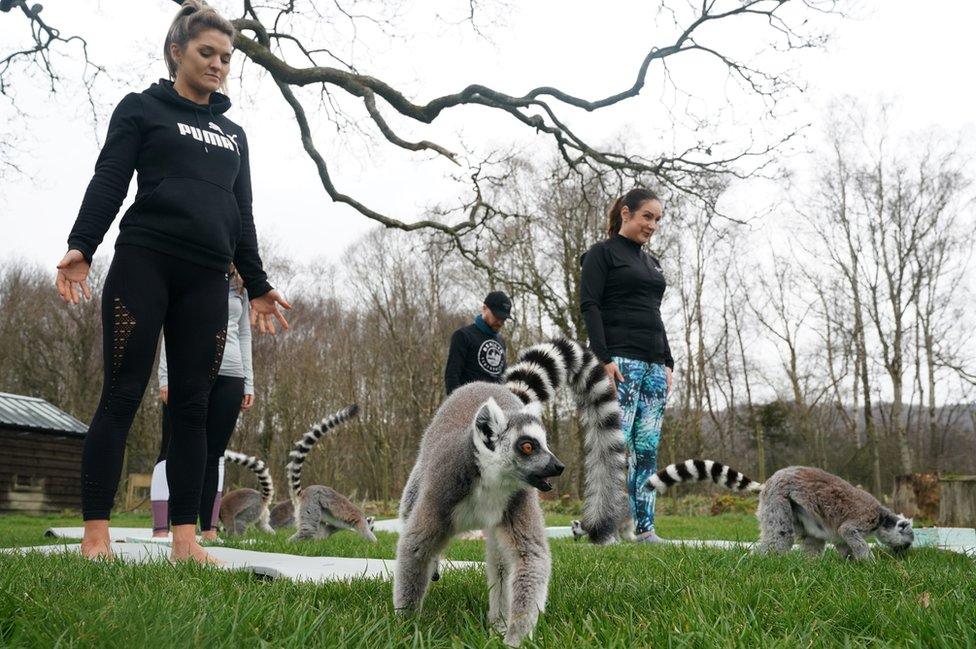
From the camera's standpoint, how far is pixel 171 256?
3773mm

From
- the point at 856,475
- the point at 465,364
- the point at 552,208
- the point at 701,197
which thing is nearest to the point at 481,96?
the point at 701,197

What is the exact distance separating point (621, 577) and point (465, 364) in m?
4.48

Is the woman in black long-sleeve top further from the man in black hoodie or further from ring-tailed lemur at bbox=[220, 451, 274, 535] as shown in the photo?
ring-tailed lemur at bbox=[220, 451, 274, 535]

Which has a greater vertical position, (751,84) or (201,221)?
(751,84)

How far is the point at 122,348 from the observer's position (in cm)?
364

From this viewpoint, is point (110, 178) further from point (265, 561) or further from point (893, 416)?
point (893, 416)

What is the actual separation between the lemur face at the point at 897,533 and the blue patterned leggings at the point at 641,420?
6.10 feet

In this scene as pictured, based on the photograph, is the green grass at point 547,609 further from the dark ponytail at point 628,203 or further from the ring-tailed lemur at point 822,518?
the dark ponytail at point 628,203

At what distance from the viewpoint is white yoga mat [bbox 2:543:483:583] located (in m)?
3.32

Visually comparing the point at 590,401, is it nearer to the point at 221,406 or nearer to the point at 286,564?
the point at 286,564

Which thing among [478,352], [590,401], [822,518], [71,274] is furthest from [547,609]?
[478,352]

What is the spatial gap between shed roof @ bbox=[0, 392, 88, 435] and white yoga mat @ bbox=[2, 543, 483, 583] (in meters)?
18.5

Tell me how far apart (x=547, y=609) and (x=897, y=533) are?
3168 millimetres

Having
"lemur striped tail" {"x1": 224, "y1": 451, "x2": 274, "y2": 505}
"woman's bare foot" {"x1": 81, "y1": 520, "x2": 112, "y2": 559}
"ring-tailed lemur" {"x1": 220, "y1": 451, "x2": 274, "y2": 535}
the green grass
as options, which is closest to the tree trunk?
the green grass
